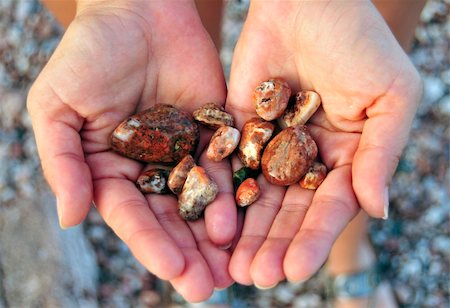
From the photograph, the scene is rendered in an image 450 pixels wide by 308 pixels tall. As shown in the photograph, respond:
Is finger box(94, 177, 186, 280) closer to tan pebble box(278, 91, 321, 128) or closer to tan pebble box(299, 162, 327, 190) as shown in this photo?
tan pebble box(299, 162, 327, 190)

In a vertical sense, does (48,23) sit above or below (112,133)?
below

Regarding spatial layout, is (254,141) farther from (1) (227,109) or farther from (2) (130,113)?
(2) (130,113)

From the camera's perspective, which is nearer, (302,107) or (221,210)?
(221,210)

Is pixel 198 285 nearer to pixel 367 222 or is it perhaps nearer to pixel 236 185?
pixel 236 185

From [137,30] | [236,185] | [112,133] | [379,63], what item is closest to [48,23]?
[137,30]

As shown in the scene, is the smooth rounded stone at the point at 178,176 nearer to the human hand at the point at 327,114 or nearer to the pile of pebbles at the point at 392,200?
the human hand at the point at 327,114

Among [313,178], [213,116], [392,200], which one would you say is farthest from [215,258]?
[392,200]
